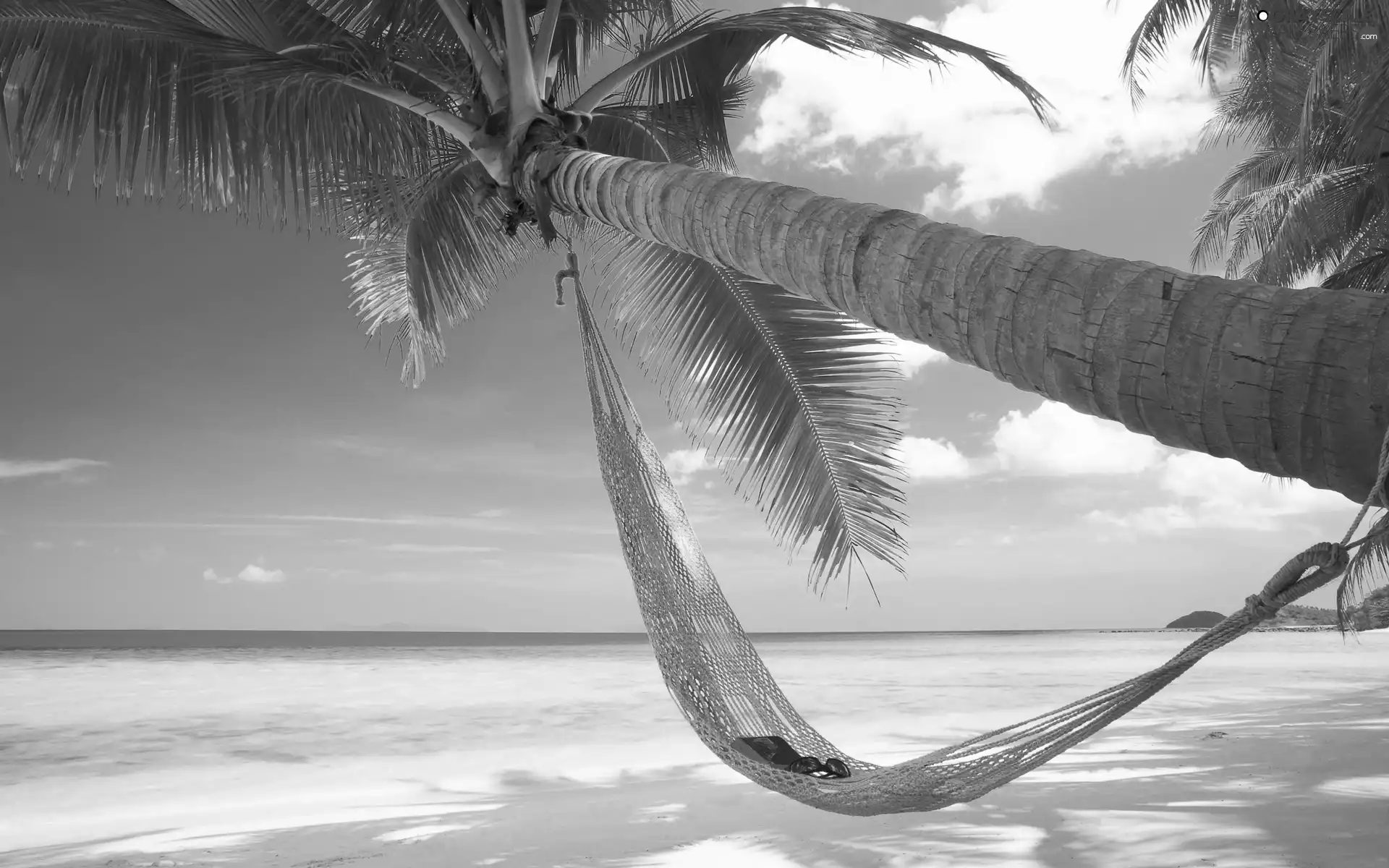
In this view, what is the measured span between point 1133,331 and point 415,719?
21.2ft

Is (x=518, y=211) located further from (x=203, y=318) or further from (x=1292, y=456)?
(x=203, y=318)

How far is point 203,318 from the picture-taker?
1780 cm

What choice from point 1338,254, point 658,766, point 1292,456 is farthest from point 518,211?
point 1338,254

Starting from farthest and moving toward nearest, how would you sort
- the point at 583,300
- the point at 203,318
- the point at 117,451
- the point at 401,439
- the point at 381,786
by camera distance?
the point at 401,439
the point at 117,451
the point at 203,318
the point at 381,786
the point at 583,300

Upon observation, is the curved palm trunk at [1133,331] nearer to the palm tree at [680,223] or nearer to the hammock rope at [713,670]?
the palm tree at [680,223]

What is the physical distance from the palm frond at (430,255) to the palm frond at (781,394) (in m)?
0.49

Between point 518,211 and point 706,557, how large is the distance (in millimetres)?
968

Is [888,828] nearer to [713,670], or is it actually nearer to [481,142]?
[713,670]

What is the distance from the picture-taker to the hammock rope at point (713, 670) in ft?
4.55

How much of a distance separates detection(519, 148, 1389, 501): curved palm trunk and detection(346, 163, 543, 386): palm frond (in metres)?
1.65

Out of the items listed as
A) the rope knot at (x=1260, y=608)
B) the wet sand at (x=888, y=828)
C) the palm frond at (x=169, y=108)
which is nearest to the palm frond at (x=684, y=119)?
the palm frond at (x=169, y=108)

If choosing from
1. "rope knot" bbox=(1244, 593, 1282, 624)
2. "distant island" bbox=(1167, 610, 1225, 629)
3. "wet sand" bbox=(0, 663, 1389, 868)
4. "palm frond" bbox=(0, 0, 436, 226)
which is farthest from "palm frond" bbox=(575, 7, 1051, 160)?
"distant island" bbox=(1167, 610, 1225, 629)

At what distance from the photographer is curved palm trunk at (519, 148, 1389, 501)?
66cm

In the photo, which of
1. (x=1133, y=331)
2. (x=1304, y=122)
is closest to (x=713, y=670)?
(x=1133, y=331)
